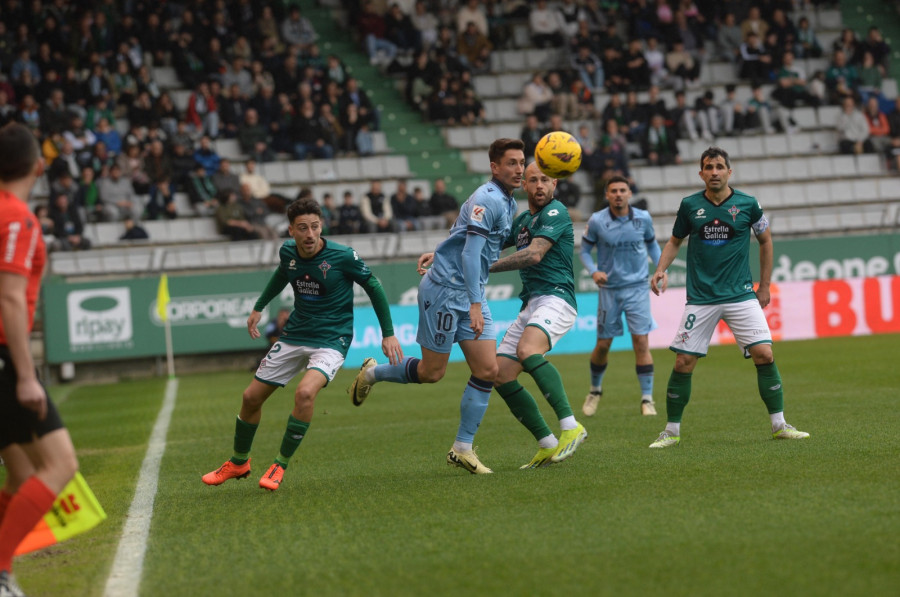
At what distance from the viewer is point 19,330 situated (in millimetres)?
4500

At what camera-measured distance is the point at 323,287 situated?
25.4ft

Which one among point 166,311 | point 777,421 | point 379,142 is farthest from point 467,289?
point 379,142

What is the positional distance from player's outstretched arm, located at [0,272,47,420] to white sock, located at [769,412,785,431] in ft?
19.0

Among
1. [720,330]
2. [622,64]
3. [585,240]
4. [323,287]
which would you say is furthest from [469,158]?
[323,287]

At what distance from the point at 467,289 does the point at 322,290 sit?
1048 millimetres

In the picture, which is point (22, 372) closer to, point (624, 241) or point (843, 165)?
point (624, 241)

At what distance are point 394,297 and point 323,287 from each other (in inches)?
532

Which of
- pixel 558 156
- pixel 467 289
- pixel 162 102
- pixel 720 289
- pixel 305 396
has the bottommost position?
pixel 305 396

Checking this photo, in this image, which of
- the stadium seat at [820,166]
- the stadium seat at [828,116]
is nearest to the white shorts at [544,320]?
the stadium seat at [820,166]

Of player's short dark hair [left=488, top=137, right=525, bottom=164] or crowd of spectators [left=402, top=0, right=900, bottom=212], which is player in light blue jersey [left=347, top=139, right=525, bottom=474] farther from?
crowd of spectators [left=402, top=0, right=900, bottom=212]

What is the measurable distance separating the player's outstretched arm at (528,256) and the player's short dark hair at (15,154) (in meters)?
3.73

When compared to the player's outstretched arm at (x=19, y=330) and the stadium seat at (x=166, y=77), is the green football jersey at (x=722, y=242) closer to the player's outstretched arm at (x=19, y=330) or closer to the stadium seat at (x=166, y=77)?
the player's outstretched arm at (x=19, y=330)

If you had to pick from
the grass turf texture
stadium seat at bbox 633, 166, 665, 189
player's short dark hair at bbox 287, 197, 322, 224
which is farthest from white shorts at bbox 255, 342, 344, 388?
stadium seat at bbox 633, 166, 665, 189

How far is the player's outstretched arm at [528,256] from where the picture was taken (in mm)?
7824
